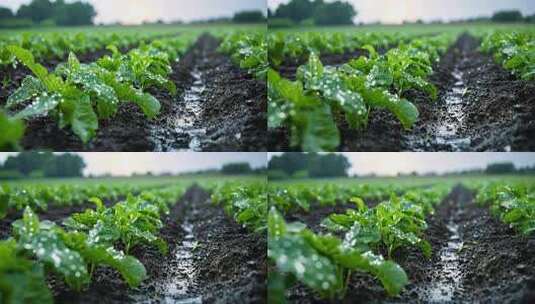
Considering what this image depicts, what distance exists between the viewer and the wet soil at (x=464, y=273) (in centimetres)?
363

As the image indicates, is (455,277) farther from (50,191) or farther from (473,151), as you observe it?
(50,191)

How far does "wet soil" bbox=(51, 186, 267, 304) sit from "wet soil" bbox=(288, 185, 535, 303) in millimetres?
389

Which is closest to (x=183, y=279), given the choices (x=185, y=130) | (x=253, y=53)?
(x=185, y=130)

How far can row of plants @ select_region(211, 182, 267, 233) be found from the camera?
4562mm

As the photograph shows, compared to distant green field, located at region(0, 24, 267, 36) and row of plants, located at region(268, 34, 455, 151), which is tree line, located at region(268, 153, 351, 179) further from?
distant green field, located at region(0, 24, 267, 36)

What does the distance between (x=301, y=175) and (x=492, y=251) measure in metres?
1.59

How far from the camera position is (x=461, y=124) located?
14.4 feet

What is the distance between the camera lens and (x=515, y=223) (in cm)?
471

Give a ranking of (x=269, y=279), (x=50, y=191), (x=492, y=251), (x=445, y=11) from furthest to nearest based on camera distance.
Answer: (x=50, y=191), (x=445, y=11), (x=492, y=251), (x=269, y=279)

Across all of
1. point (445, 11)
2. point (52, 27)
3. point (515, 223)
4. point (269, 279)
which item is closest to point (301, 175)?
point (269, 279)

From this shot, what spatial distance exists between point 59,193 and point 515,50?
482 centimetres

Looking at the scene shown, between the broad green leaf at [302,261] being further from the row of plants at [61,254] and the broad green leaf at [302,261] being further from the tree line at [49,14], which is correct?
the tree line at [49,14]

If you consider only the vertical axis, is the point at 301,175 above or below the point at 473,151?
below

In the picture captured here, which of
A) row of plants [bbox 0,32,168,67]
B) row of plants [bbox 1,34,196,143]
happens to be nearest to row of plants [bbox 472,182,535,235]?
row of plants [bbox 1,34,196,143]
